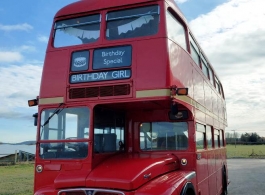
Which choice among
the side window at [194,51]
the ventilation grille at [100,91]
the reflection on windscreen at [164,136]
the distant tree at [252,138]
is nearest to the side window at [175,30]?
the side window at [194,51]

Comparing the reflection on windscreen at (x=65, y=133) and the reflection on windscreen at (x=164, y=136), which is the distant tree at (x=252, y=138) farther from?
the reflection on windscreen at (x=65, y=133)

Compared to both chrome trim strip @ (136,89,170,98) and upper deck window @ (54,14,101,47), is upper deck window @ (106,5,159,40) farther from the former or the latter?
chrome trim strip @ (136,89,170,98)

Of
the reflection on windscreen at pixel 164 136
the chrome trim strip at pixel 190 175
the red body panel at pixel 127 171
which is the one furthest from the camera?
the reflection on windscreen at pixel 164 136

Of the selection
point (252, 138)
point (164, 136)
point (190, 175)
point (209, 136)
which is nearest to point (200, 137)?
point (164, 136)

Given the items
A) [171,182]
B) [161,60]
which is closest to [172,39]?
[161,60]

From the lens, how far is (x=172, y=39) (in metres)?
6.26

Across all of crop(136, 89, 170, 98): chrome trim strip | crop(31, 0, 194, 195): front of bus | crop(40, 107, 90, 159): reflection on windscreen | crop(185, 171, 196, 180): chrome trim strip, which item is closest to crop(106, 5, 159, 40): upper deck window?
crop(31, 0, 194, 195): front of bus

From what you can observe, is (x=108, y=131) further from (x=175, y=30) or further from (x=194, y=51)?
(x=194, y=51)

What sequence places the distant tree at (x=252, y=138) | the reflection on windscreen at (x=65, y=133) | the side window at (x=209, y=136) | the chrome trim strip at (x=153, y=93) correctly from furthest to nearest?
the distant tree at (x=252, y=138) < the side window at (x=209, y=136) < the reflection on windscreen at (x=65, y=133) < the chrome trim strip at (x=153, y=93)

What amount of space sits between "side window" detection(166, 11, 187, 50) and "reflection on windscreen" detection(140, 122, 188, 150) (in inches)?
65.4

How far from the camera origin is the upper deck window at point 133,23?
624cm

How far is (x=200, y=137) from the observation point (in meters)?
7.50

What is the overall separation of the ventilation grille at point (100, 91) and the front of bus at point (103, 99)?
0.02m

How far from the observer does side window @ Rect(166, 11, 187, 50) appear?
6293mm
